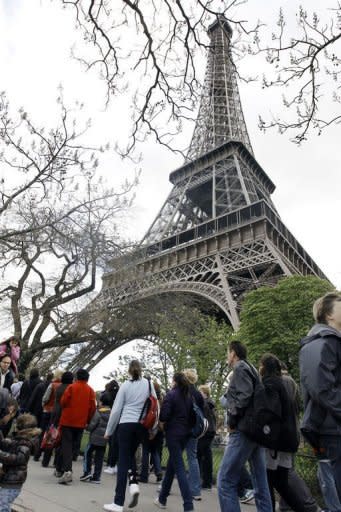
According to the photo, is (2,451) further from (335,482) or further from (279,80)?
(279,80)

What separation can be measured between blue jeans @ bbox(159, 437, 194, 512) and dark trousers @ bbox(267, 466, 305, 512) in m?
0.92

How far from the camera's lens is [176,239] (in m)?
36.3

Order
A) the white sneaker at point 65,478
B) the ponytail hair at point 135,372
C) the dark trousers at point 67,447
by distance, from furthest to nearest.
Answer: the dark trousers at point 67,447 → the white sneaker at point 65,478 → the ponytail hair at point 135,372

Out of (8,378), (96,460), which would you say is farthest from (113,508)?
(8,378)

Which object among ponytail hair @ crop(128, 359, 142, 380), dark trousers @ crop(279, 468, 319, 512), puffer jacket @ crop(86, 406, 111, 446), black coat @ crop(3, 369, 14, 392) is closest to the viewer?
dark trousers @ crop(279, 468, 319, 512)

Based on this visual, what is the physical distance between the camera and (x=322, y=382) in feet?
10.0

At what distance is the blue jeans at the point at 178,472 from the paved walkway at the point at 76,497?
32cm

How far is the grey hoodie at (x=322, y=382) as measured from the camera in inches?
120

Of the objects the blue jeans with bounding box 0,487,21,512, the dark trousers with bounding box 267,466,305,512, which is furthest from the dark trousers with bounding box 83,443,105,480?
the blue jeans with bounding box 0,487,21,512

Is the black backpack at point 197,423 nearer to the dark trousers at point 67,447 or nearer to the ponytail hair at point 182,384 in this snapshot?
the ponytail hair at point 182,384

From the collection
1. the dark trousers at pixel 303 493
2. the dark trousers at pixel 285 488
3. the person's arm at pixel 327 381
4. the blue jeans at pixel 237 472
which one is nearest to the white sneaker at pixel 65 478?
the dark trousers at pixel 285 488

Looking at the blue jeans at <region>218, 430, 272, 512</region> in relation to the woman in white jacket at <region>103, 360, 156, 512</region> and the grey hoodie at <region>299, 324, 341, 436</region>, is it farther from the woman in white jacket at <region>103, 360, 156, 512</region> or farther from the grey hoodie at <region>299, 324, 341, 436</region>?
the woman in white jacket at <region>103, 360, 156, 512</region>

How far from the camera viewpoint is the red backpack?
18.5ft

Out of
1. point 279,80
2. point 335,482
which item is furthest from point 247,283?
point 335,482
